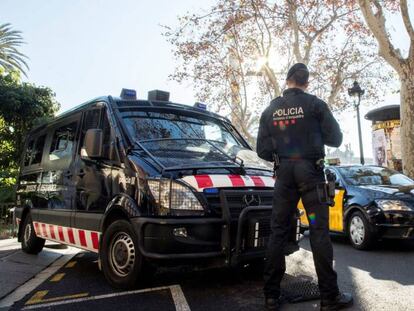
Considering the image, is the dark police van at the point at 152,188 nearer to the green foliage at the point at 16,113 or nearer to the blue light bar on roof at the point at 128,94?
the blue light bar on roof at the point at 128,94

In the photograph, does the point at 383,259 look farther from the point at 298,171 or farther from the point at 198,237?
the point at 198,237

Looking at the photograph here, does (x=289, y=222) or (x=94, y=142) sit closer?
(x=289, y=222)

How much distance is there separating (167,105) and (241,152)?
1.10m

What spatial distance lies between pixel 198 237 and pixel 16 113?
16.3 metres

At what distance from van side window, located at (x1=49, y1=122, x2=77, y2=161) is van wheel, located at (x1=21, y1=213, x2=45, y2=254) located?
127 centimetres

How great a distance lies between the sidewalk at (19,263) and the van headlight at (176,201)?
202 centimetres

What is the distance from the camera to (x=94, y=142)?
187 inches

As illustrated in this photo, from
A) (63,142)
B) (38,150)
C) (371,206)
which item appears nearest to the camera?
(63,142)

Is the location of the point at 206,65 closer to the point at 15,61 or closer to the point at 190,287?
the point at 15,61

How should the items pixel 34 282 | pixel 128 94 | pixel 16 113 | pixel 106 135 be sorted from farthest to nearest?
1. pixel 16 113
2. pixel 128 94
3. pixel 34 282
4. pixel 106 135

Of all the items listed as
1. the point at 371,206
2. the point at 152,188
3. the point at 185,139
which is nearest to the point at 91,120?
the point at 185,139

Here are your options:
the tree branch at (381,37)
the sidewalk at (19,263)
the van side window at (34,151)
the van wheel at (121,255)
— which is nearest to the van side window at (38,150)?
the van side window at (34,151)

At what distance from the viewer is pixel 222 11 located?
18.8 m

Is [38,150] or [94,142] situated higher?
[38,150]
